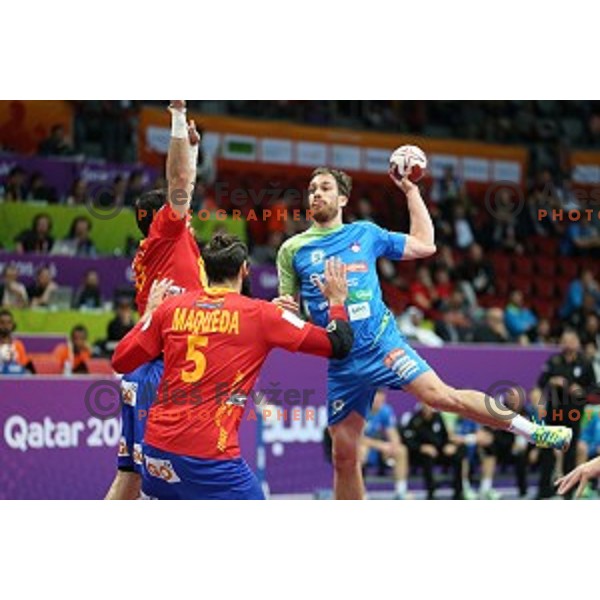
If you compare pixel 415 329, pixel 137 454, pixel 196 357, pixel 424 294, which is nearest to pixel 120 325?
pixel 415 329

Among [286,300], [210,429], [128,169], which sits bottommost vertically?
[210,429]

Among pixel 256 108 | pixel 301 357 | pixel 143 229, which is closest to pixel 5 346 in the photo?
pixel 301 357

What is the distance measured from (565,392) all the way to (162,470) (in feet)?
32.9

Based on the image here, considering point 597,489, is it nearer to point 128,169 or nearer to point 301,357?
point 301,357

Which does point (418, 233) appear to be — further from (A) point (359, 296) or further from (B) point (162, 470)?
(B) point (162, 470)

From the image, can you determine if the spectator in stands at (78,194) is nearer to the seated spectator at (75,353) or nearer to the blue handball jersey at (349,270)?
the seated spectator at (75,353)

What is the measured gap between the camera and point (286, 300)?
9.92m

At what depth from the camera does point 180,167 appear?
10680 millimetres

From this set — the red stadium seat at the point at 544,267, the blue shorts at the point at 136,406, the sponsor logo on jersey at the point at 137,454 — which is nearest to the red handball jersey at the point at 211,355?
the sponsor logo on jersey at the point at 137,454

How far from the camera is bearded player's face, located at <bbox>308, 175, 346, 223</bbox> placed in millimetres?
11188

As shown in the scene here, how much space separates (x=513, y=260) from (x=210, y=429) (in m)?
18.0

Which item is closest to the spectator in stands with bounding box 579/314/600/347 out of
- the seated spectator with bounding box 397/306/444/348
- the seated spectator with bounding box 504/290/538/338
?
the seated spectator with bounding box 504/290/538/338

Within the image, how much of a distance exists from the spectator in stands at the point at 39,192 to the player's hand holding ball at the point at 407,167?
9996mm

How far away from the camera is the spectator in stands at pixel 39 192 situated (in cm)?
2066
